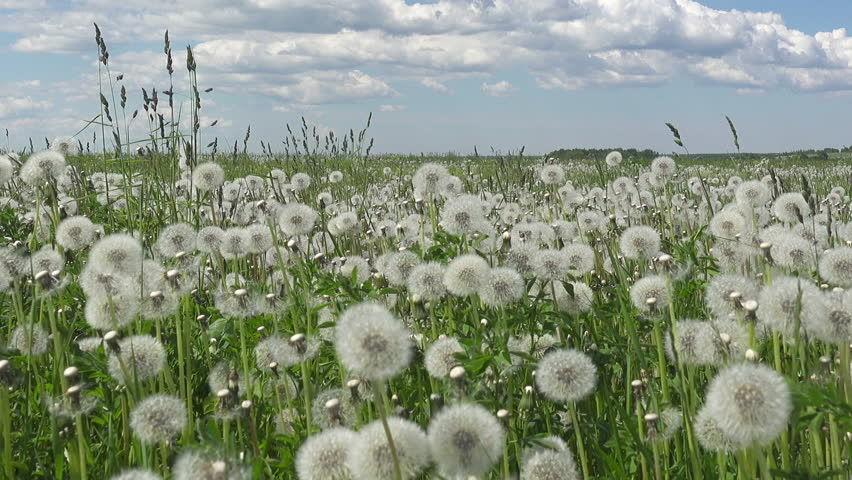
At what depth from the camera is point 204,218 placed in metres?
6.88

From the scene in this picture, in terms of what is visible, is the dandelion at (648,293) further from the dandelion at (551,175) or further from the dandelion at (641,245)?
the dandelion at (551,175)

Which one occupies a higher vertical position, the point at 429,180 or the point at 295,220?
the point at 429,180

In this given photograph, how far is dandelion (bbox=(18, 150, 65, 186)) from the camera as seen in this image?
14.4 feet

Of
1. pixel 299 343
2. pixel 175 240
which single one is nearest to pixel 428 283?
pixel 299 343

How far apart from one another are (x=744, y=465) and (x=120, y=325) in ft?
7.44

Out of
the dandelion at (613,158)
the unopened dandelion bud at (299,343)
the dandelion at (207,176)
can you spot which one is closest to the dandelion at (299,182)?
the dandelion at (207,176)

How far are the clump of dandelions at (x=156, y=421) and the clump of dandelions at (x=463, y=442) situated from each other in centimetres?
81

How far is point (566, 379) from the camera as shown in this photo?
7.72 ft

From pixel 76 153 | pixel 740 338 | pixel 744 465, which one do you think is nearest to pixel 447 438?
pixel 744 465

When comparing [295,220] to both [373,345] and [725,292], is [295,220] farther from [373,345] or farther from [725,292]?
[373,345]

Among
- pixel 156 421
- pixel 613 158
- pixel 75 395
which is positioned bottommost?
pixel 156 421

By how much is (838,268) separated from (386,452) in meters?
2.08

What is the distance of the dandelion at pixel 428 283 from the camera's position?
Answer: 3105 millimetres

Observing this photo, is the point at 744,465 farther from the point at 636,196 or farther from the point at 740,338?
the point at 636,196
